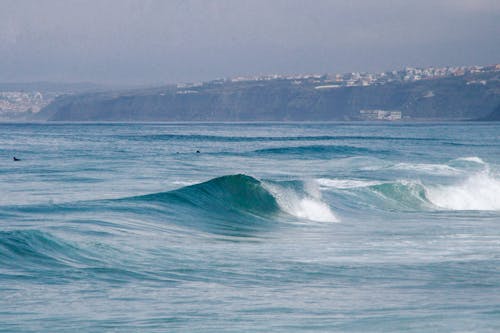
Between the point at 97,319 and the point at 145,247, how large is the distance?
16.3 feet

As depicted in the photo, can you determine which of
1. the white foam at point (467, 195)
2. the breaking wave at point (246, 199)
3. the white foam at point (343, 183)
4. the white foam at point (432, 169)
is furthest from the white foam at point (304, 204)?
the white foam at point (432, 169)

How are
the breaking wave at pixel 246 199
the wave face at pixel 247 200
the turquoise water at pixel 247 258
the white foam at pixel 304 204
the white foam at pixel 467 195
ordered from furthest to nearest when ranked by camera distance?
the white foam at pixel 467 195, the white foam at pixel 304 204, the breaking wave at pixel 246 199, the wave face at pixel 247 200, the turquoise water at pixel 247 258

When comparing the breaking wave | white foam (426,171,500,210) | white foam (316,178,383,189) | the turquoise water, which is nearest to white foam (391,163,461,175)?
white foam (426,171,500,210)

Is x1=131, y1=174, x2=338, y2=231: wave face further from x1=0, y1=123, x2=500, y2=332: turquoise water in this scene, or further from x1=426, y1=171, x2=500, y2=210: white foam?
x1=426, y1=171, x2=500, y2=210: white foam

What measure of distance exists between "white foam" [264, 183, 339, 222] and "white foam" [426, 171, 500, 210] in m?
4.26

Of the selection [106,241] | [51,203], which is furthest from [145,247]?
[51,203]

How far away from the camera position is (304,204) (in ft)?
75.1

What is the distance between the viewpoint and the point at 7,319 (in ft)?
29.6

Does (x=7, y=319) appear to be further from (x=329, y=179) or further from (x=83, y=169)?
(x=83, y=169)

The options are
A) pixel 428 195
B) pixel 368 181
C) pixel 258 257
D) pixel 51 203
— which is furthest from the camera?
pixel 368 181

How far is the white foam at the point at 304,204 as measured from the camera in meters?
21.8

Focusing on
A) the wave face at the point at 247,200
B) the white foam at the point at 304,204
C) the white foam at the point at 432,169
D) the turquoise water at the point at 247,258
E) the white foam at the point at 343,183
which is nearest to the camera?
the turquoise water at the point at 247,258

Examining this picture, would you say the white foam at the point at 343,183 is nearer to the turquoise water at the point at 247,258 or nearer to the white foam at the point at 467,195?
the turquoise water at the point at 247,258

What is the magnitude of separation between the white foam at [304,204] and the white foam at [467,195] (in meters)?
4.26
